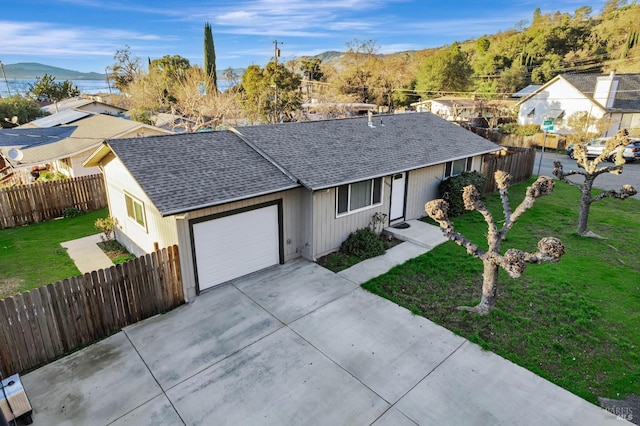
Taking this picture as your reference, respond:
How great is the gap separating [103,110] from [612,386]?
1732 inches

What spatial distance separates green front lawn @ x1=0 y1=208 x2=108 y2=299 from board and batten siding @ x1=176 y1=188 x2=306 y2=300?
13.3 feet

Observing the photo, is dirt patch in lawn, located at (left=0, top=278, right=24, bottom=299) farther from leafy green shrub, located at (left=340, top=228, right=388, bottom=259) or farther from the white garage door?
leafy green shrub, located at (left=340, top=228, right=388, bottom=259)

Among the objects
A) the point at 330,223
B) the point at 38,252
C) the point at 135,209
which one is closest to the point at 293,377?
the point at 330,223

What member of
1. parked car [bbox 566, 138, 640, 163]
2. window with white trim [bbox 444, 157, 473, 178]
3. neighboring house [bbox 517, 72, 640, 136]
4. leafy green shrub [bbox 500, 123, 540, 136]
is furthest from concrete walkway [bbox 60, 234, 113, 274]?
neighboring house [bbox 517, 72, 640, 136]

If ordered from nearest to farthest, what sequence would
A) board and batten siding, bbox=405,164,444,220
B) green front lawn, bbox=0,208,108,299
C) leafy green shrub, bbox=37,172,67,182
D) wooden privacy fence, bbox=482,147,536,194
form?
green front lawn, bbox=0,208,108,299 → board and batten siding, bbox=405,164,444,220 → wooden privacy fence, bbox=482,147,536,194 → leafy green shrub, bbox=37,172,67,182

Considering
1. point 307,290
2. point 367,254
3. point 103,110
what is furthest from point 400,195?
point 103,110

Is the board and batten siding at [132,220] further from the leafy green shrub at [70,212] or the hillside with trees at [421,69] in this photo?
the hillside with trees at [421,69]

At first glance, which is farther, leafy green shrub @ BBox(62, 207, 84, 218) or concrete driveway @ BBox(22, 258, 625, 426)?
leafy green shrub @ BBox(62, 207, 84, 218)

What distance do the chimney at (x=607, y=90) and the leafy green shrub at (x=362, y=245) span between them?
32.2 m

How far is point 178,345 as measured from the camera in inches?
277

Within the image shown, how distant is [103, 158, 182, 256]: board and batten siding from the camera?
8688 millimetres

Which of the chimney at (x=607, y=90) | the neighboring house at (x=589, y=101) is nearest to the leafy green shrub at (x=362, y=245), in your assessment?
the neighboring house at (x=589, y=101)

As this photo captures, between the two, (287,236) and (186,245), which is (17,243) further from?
(287,236)

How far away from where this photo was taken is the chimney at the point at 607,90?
3044 centimetres
